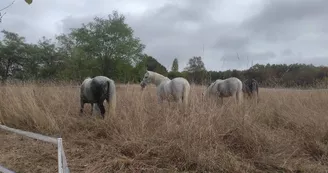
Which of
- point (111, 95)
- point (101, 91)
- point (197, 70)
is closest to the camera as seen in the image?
point (111, 95)

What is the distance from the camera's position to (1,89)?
9234 millimetres

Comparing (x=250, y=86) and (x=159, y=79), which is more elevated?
(x=159, y=79)

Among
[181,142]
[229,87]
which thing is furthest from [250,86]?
[181,142]

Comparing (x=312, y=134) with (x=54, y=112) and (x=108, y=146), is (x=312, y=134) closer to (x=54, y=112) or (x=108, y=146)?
(x=108, y=146)

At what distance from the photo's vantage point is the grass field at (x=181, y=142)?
406 centimetres

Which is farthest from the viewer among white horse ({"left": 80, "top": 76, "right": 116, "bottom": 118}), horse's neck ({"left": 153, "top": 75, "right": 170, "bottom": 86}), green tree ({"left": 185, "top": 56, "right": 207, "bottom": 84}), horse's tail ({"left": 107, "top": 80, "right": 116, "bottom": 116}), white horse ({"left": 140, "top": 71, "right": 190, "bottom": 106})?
horse's neck ({"left": 153, "top": 75, "right": 170, "bottom": 86})

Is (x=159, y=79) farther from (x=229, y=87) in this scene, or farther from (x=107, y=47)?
(x=107, y=47)

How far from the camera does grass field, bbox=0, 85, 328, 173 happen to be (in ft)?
13.3

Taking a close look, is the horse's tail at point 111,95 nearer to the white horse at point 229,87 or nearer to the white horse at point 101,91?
the white horse at point 101,91

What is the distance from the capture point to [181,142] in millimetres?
4219

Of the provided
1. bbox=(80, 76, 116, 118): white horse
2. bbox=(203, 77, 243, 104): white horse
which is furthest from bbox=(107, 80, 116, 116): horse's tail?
bbox=(203, 77, 243, 104): white horse

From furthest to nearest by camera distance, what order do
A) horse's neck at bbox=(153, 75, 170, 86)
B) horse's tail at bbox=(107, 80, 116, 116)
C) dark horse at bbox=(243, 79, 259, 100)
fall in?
dark horse at bbox=(243, 79, 259, 100), horse's neck at bbox=(153, 75, 170, 86), horse's tail at bbox=(107, 80, 116, 116)

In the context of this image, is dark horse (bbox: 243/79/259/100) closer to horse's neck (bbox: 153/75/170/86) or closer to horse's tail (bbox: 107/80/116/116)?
horse's neck (bbox: 153/75/170/86)

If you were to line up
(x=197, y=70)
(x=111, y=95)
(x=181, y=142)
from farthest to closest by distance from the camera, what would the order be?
(x=197, y=70) < (x=111, y=95) < (x=181, y=142)
